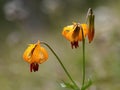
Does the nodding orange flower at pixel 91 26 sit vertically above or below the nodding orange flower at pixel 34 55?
above

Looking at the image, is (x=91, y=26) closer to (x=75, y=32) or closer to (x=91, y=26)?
(x=91, y=26)

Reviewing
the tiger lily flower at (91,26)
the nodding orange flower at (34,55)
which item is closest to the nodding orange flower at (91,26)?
the tiger lily flower at (91,26)

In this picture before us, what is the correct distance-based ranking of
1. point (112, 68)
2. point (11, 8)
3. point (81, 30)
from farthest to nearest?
point (11, 8) < point (112, 68) < point (81, 30)

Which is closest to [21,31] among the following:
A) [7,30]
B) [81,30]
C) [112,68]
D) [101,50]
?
[7,30]

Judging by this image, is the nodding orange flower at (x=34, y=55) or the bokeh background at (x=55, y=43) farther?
the bokeh background at (x=55, y=43)

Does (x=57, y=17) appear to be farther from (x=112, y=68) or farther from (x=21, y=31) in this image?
(x=112, y=68)

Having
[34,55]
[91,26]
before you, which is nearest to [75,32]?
[91,26]

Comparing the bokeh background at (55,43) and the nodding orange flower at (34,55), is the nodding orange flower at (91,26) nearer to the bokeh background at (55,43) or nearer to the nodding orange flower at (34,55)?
the nodding orange flower at (34,55)

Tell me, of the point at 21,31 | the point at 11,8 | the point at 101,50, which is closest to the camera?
the point at 101,50

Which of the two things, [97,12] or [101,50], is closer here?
[101,50]
